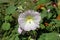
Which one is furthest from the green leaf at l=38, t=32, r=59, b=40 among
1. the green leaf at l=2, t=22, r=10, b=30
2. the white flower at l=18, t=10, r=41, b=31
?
the green leaf at l=2, t=22, r=10, b=30

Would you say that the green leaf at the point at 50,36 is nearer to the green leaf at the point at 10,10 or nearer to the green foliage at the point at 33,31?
the green foliage at the point at 33,31

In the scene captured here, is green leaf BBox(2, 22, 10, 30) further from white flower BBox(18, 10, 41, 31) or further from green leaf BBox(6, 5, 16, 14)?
white flower BBox(18, 10, 41, 31)

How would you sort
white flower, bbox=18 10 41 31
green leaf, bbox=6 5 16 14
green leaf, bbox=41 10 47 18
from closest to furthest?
white flower, bbox=18 10 41 31, green leaf, bbox=41 10 47 18, green leaf, bbox=6 5 16 14

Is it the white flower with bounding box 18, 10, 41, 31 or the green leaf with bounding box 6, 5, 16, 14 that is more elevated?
the green leaf with bounding box 6, 5, 16, 14

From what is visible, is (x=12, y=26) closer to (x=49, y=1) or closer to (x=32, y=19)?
(x=32, y=19)

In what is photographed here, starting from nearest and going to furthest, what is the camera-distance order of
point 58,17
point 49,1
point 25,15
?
point 25,15 → point 58,17 → point 49,1

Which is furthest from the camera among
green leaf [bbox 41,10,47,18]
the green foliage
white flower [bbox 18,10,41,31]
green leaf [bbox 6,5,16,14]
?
green leaf [bbox 6,5,16,14]

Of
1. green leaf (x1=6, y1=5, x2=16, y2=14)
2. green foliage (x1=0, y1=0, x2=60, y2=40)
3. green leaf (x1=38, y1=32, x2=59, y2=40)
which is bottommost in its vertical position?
green leaf (x1=38, y1=32, x2=59, y2=40)

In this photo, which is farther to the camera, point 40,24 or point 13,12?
point 13,12

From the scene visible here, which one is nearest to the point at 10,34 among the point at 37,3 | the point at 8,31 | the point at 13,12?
the point at 8,31
